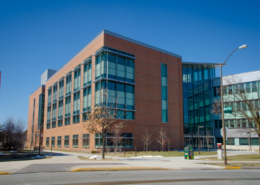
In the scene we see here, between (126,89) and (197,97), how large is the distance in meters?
19.6

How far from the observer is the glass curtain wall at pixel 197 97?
168 feet

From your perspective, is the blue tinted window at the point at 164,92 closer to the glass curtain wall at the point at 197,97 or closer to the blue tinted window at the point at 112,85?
the glass curtain wall at the point at 197,97

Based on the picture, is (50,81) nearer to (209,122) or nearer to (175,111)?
(175,111)

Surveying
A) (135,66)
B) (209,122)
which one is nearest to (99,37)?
(135,66)

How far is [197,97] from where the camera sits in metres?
53.0

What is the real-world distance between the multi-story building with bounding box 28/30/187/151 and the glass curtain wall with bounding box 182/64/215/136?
3531 mm

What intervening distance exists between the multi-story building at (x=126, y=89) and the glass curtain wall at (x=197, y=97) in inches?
139

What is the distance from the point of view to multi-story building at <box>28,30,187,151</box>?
129 feet

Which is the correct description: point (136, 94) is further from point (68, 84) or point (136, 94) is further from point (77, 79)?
point (68, 84)

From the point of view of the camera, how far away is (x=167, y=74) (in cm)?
4694

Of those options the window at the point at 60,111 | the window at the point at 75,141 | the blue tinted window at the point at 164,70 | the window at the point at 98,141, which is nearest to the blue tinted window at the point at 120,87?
the window at the point at 98,141

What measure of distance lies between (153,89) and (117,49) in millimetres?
9818

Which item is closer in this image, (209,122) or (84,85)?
(84,85)

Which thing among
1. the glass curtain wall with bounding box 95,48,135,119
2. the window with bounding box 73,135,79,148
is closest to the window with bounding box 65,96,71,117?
the window with bounding box 73,135,79,148
